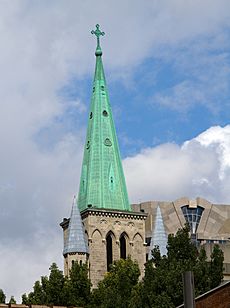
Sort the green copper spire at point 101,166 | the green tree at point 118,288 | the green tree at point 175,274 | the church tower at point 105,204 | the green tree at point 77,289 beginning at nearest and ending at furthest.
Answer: the green tree at point 175,274 → the green tree at point 118,288 → the green tree at point 77,289 → the church tower at point 105,204 → the green copper spire at point 101,166

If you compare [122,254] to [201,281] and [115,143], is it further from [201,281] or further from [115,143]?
[201,281]

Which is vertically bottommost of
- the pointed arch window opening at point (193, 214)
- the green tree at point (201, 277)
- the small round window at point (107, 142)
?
the green tree at point (201, 277)

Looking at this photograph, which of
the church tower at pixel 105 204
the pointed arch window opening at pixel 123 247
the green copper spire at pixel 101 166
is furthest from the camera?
the pointed arch window opening at pixel 123 247

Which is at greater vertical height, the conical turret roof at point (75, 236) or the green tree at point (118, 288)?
the conical turret roof at point (75, 236)

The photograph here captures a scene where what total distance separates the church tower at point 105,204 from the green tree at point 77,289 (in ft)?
85.9

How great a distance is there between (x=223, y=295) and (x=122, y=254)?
6255 cm

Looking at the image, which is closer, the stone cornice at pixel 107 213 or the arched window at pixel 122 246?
the stone cornice at pixel 107 213

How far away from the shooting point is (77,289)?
58812mm

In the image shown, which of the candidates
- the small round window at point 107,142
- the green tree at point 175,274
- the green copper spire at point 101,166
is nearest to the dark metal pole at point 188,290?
the green tree at point 175,274

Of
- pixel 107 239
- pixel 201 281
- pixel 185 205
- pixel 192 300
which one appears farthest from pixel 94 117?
pixel 192 300

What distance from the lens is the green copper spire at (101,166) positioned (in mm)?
89438

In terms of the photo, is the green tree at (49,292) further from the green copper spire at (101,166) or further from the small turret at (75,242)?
the green copper spire at (101,166)

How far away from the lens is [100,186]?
8919 cm

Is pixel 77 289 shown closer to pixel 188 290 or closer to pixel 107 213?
pixel 107 213
